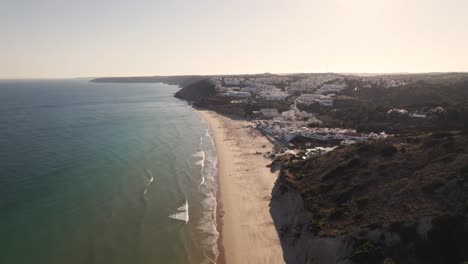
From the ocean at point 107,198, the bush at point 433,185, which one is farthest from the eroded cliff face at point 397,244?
the ocean at point 107,198

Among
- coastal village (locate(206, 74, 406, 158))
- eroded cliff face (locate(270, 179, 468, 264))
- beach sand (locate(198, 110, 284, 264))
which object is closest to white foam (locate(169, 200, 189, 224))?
beach sand (locate(198, 110, 284, 264))

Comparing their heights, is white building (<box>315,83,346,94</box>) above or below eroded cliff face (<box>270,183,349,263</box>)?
above

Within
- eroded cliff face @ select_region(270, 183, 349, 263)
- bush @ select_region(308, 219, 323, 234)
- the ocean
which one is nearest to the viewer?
eroded cliff face @ select_region(270, 183, 349, 263)

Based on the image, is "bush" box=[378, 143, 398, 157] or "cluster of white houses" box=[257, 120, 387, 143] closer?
"bush" box=[378, 143, 398, 157]

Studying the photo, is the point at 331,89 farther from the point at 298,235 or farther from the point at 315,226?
the point at 315,226

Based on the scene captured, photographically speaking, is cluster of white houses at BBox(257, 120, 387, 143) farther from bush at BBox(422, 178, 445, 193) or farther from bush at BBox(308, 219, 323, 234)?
bush at BBox(308, 219, 323, 234)

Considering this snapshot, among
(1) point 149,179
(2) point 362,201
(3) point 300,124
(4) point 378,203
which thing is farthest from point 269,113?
(4) point 378,203

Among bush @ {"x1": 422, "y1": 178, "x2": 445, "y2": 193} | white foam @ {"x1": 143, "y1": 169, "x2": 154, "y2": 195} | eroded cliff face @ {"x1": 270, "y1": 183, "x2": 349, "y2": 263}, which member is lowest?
white foam @ {"x1": 143, "y1": 169, "x2": 154, "y2": 195}
